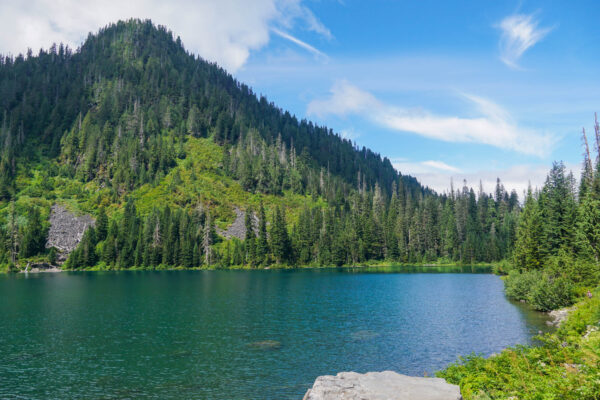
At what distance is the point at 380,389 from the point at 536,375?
6702mm

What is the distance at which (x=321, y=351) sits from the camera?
131 ft

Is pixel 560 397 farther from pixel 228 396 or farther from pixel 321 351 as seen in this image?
pixel 321 351

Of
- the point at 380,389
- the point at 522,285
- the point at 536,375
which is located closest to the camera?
the point at 536,375

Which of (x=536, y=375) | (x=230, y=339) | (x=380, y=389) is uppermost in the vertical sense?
(x=536, y=375)

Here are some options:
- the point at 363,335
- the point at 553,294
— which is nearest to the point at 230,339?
the point at 363,335

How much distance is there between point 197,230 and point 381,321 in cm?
15021

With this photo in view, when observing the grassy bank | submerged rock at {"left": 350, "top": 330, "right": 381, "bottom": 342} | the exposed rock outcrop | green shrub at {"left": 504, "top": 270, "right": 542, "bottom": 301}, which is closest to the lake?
submerged rock at {"left": 350, "top": 330, "right": 381, "bottom": 342}

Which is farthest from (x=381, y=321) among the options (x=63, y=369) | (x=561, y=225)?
(x=561, y=225)

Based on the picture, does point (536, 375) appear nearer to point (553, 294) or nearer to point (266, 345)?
point (266, 345)

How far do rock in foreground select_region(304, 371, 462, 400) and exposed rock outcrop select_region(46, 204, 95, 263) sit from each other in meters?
187

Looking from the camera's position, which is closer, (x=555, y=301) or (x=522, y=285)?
(x=555, y=301)

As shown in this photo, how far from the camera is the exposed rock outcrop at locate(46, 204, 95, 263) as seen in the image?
177762 mm

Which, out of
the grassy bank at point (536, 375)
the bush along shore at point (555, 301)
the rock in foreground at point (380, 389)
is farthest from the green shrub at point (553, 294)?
the rock in foreground at point (380, 389)

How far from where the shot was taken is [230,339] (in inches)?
1764
